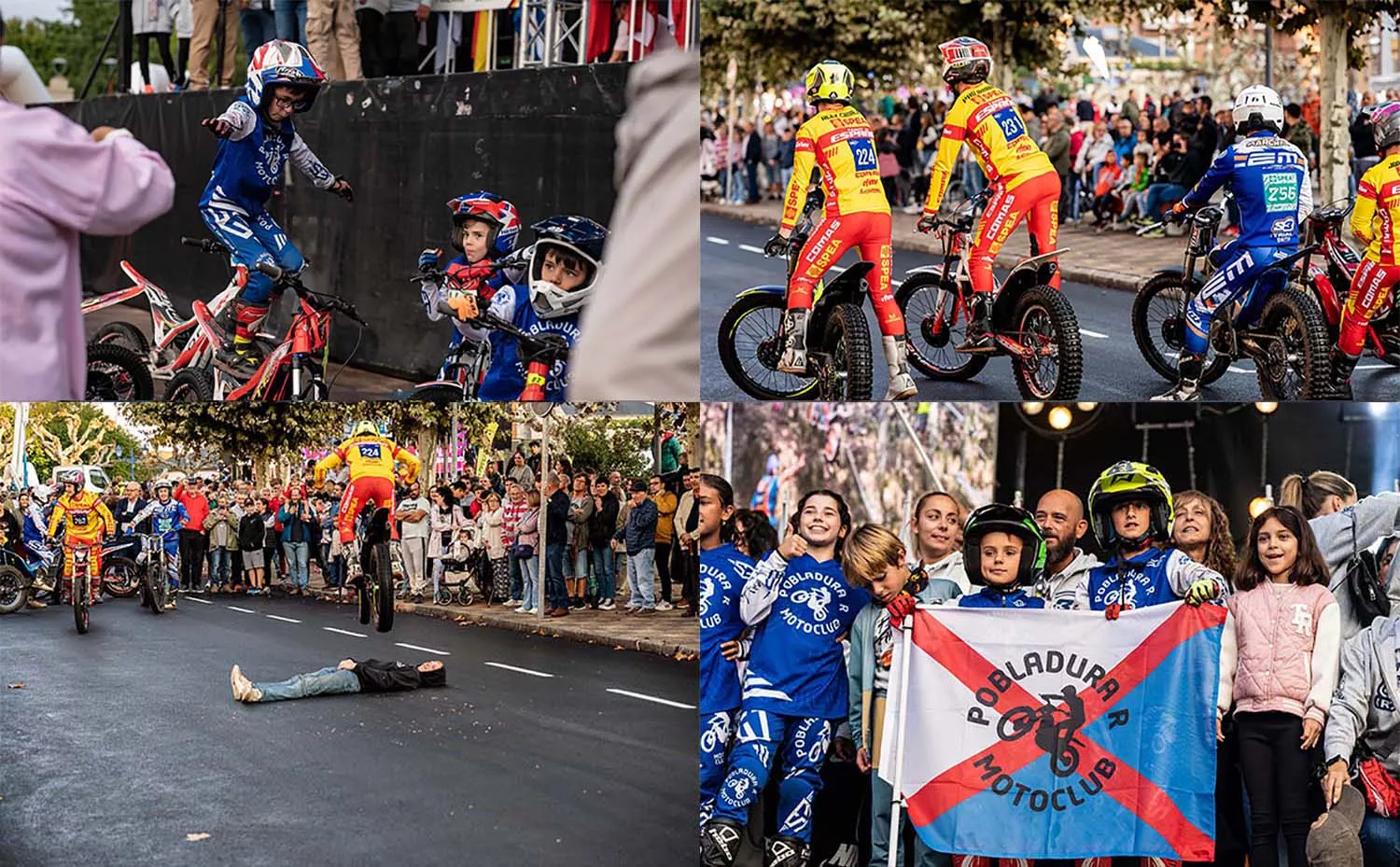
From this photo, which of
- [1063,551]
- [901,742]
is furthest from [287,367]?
[1063,551]

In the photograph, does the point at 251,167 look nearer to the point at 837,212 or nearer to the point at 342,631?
the point at 342,631

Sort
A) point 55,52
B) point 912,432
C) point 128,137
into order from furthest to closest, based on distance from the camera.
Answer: point 912,432
point 55,52
point 128,137

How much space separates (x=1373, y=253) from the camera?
6.27 m

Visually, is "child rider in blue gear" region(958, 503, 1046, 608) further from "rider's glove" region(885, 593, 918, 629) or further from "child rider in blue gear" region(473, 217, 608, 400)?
"child rider in blue gear" region(473, 217, 608, 400)

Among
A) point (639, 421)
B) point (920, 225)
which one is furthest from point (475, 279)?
point (920, 225)

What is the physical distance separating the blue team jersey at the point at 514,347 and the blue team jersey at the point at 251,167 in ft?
2.62

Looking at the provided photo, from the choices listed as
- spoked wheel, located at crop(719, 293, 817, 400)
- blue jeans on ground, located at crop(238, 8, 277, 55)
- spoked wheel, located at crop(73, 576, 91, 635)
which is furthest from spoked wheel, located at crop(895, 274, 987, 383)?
spoked wheel, located at crop(73, 576, 91, 635)

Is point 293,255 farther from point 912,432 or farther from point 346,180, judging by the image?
point 912,432

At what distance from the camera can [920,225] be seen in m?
6.21

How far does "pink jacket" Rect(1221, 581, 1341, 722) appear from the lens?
230 inches

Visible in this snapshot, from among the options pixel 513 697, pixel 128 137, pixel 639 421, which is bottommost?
pixel 513 697

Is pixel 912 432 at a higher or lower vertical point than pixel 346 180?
lower

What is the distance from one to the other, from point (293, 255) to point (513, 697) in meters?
1.61

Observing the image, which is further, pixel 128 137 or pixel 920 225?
pixel 920 225
